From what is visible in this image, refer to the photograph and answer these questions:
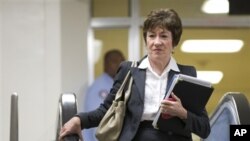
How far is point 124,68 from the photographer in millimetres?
2717

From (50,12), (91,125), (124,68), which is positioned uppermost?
(50,12)

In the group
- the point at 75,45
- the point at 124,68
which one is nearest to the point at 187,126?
the point at 124,68

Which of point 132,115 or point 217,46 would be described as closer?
point 132,115

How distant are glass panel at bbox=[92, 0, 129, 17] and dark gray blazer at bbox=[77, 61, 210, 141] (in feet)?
15.1

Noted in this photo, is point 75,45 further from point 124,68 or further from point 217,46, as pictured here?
point 124,68

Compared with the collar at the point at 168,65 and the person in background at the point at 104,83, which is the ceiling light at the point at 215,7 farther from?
the collar at the point at 168,65

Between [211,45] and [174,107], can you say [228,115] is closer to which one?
[174,107]

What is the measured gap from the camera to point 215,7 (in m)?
7.42

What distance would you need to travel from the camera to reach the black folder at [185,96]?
8.18 feet

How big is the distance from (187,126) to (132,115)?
28cm

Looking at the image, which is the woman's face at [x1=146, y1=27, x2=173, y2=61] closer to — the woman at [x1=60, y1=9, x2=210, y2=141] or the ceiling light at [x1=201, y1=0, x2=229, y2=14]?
the woman at [x1=60, y1=9, x2=210, y2=141]

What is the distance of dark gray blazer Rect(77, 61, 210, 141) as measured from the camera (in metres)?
2.54

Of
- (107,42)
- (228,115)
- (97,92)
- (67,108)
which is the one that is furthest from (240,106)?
(107,42)

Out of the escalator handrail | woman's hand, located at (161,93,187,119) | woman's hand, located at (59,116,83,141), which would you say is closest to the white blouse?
woman's hand, located at (161,93,187,119)
